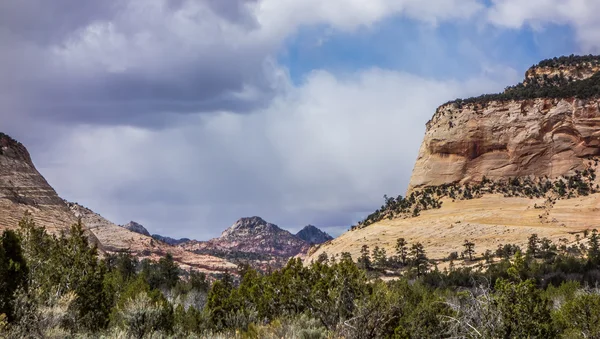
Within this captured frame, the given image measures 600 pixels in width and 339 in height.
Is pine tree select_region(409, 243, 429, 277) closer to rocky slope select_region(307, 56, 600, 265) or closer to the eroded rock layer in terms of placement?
rocky slope select_region(307, 56, 600, 265)

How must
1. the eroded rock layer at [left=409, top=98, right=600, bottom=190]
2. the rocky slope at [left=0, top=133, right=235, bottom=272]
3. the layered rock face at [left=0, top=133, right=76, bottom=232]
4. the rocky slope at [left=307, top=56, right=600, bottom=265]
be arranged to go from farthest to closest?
the eroded rock layer at [left=409, top=98, right=600, bottom=190]
the rocky slope at [left=307, top=56, right=600, bottom=265]
the layered rock face at [left=0, top=133, right=76, bottom=232]
the rocky slope at [left=0, top=133, right=235, bottom=272]

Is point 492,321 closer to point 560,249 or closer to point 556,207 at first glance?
point 560,249

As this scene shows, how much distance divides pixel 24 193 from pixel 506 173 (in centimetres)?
10478

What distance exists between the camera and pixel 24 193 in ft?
277

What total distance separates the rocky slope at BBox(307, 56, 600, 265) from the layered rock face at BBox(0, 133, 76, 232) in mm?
54992

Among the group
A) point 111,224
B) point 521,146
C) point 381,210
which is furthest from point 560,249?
point 111,224

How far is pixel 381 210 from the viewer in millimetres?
144750

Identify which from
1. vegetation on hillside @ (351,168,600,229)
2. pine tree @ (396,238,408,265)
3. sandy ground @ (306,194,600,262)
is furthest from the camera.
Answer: vegetation on hillside @ (351,168,600,229)

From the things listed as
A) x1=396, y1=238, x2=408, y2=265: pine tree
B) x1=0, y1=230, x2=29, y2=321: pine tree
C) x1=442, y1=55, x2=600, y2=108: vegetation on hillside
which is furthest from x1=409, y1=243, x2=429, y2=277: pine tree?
x1=442, y1=55, x2=600, y2=108: vegetation on hillside

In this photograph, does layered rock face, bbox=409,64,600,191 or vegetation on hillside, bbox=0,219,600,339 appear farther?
layered rock face, bbox=409,64,600,191

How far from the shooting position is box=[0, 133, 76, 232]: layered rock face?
78.0 meters

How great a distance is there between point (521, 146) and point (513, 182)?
10946 mm

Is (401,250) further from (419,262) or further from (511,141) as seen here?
(511,141)

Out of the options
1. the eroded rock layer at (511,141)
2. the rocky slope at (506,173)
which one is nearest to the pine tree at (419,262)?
the rocky slope at (506,173)
